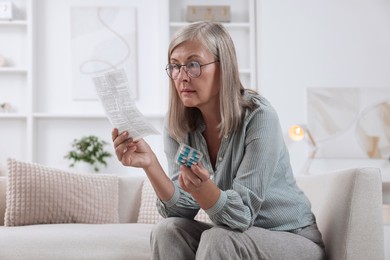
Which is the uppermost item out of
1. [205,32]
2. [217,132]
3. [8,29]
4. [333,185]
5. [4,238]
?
[8,29]

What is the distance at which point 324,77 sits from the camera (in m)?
5.95

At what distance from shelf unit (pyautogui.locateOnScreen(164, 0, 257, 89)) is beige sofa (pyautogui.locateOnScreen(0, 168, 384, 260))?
2668 mm

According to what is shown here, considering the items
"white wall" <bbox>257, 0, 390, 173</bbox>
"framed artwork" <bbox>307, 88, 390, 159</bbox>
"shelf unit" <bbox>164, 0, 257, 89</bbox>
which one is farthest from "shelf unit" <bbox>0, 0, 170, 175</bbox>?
"framed artwork" <bbox>307, 88, 390, 159</bbox>

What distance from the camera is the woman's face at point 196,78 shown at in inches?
79.9

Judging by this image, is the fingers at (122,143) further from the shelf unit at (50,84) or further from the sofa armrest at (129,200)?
the shelf unit at (50,84)

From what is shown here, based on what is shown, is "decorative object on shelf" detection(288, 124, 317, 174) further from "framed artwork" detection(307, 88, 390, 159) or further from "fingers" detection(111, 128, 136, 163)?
"fingers" detection(111, 128, 136, 163)

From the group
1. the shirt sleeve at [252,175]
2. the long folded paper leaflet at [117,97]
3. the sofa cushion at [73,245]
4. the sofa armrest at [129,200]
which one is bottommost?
the sofa cushion at [73,245]

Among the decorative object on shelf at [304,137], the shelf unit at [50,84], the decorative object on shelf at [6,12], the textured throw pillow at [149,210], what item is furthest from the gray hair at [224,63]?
the decorative object on shelf at [6,12]

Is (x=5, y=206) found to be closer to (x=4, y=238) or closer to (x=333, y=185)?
(x=4, y=238)

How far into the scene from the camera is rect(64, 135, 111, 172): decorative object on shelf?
566 centimetres

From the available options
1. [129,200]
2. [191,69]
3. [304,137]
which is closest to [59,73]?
[304,137]

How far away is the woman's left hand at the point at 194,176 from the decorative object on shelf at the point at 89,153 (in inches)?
154

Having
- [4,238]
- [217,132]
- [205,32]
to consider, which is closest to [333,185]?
[217,132]

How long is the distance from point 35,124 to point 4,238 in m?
3.13
